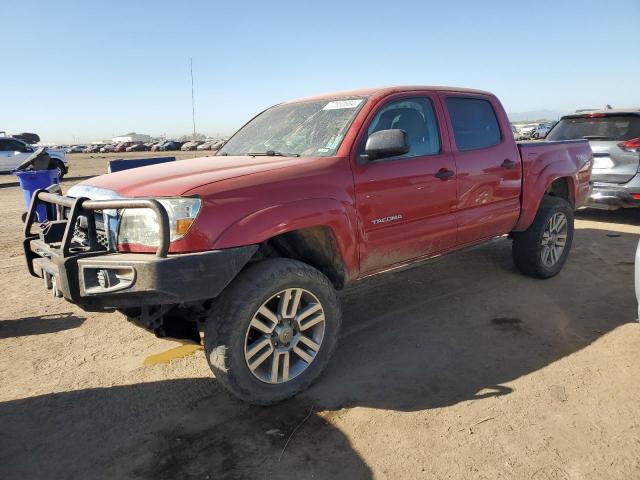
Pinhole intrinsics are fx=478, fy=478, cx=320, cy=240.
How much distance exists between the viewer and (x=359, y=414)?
281 centimetres

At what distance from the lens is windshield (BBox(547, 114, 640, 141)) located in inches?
290

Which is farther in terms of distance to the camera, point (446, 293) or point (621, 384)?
point (446, 293)

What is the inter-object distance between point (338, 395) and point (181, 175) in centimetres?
171

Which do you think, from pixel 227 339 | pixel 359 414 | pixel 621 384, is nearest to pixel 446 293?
pixel 621 384

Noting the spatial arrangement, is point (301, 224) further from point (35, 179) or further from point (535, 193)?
point (35, 179)

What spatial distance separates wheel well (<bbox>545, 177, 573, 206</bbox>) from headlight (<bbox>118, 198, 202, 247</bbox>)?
4.29 m

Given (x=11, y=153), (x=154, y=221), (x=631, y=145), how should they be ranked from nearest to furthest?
(x=154, y=221)
(x=631, y=145)
(x=11, y=153)

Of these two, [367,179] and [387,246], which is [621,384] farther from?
[367,179]

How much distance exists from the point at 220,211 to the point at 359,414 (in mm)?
1427

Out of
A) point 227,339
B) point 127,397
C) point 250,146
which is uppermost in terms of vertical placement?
point 250,146

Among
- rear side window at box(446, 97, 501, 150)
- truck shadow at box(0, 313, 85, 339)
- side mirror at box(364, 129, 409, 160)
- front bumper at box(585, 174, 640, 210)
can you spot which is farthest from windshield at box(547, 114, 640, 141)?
truck shadow at box(0, 313, 85, 339)

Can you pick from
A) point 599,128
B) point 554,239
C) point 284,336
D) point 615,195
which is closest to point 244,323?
point 284,336

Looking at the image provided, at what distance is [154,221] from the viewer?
8.67ft

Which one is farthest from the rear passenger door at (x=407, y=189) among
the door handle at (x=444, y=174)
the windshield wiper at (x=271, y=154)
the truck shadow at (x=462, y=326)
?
the truck shadow at (x=462, y=326)
